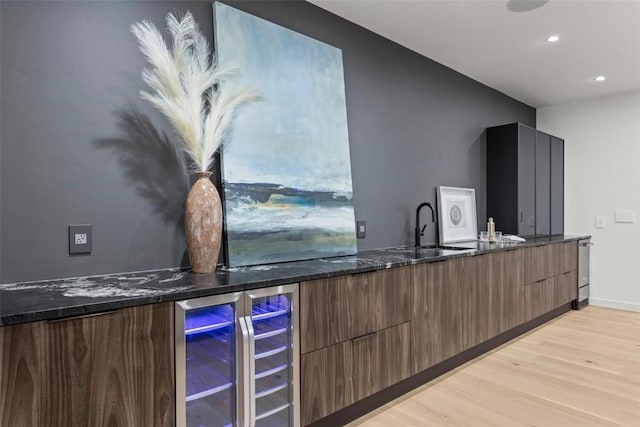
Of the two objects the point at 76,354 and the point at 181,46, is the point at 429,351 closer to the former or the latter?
the point at 76,354

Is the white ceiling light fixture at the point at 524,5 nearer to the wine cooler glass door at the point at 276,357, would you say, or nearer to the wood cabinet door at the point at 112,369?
the wine cooler glass door at the point at 276,357

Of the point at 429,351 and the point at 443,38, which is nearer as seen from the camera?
the point at 429,351

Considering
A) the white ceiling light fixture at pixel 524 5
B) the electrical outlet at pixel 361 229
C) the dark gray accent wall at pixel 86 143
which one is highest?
the white ceiling light fixture at pixel 524 5

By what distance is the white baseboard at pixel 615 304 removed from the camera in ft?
14.0

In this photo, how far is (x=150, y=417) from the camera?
1.29 meters

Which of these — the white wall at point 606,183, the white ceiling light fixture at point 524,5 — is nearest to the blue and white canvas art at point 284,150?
the white ceiling light fixture at point 524,5

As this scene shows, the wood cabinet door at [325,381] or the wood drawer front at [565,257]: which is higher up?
the wood drawer front at [565,257]

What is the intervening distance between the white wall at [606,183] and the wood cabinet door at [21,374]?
5310 mm

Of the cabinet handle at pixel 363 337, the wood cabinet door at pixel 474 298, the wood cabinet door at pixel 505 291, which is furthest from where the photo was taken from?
the wood cabinet door at pixel 505 291

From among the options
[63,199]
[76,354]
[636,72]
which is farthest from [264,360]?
[636,72]

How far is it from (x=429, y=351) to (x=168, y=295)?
5.62 feet

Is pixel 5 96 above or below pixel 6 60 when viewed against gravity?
below

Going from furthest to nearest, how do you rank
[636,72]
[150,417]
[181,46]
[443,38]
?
[636,72] < [443,38] < [181,46] < [150,417]

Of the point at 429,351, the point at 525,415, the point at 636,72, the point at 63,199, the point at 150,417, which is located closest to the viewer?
the point at 150,417
